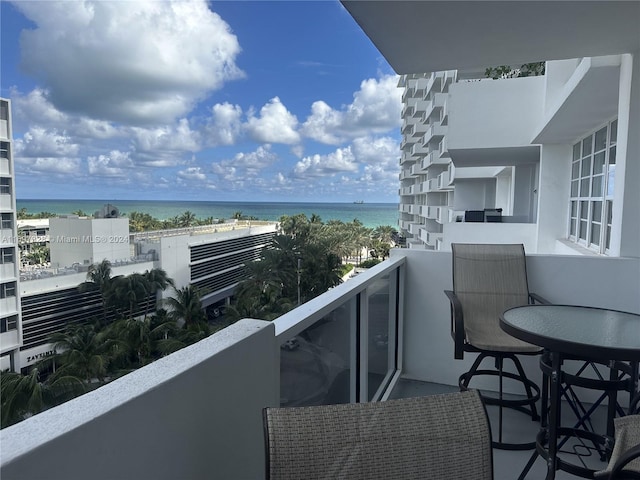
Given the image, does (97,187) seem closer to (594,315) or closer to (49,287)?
(49,287)

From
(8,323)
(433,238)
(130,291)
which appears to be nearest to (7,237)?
(8,323)

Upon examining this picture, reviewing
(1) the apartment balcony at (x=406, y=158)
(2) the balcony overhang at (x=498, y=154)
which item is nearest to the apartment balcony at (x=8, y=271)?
(2) the balcony overhang at (x=498, y=154)

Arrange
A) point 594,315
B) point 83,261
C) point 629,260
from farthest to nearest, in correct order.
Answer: point 83,261, point 629,260, point 594,315

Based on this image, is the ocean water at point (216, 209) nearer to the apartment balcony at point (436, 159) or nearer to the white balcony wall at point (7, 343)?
the apartment balcony at point (436, 159)

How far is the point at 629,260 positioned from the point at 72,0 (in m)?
55.2

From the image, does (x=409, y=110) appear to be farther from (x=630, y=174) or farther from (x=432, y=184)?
(x=630, y=174)

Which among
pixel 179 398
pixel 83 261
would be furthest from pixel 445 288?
pixel 83 261

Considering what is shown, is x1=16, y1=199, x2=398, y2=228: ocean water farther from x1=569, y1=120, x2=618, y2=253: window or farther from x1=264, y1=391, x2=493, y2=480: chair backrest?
x1=264, y1=391, x2=493, y2=480: chair backrest

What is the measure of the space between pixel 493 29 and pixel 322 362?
2.28 m

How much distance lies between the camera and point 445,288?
3307 millimetres

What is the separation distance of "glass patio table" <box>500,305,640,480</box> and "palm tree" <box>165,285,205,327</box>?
76.1 ft

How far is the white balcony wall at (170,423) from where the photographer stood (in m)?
0.65

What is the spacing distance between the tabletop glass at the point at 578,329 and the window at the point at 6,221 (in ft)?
76.9

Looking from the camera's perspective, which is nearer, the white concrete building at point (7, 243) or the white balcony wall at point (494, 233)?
the white balcony wall at point (494, 233)
